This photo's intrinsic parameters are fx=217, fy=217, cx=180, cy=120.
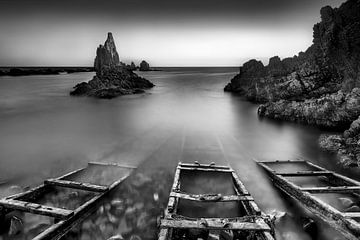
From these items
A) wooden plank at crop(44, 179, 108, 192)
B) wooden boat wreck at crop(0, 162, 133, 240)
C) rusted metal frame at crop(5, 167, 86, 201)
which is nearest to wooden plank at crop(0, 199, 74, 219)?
wooden boat wreck at crop(0, 162, 133, 240)

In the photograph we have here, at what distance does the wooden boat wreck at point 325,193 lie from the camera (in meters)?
4.30

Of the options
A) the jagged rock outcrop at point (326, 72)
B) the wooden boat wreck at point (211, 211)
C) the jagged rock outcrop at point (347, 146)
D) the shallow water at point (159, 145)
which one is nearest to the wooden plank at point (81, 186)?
the shallow water at point (159, 145)

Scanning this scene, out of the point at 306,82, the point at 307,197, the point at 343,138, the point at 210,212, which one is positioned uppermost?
the point at 306,82

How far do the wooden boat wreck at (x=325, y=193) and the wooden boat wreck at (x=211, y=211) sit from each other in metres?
1.43

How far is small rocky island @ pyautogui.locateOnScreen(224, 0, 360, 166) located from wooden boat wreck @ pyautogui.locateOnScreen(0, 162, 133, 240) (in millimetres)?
8815

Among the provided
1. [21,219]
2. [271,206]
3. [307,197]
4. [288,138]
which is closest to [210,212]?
[271,206]

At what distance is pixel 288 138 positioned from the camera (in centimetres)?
1152

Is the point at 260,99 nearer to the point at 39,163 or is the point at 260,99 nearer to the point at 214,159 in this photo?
the point at 214,159

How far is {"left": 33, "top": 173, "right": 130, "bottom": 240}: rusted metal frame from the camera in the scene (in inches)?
149

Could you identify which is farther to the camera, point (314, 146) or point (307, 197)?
point (314, 146)

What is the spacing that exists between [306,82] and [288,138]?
7221 mm

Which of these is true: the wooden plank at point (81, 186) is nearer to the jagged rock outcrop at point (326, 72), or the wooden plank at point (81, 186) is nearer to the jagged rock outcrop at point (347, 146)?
the jagged rock outcrop at point (347, 146)

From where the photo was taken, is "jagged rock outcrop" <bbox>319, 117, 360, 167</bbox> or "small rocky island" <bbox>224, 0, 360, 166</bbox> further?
"small rocky island" <bbox>224, 0, 360, 166</bbox>

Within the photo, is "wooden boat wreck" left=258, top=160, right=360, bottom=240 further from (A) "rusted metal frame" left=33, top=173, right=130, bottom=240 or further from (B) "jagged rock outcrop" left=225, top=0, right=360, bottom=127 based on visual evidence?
(B) "jagged rock outcrop" left=225, top=0, right=360, bottom=127
